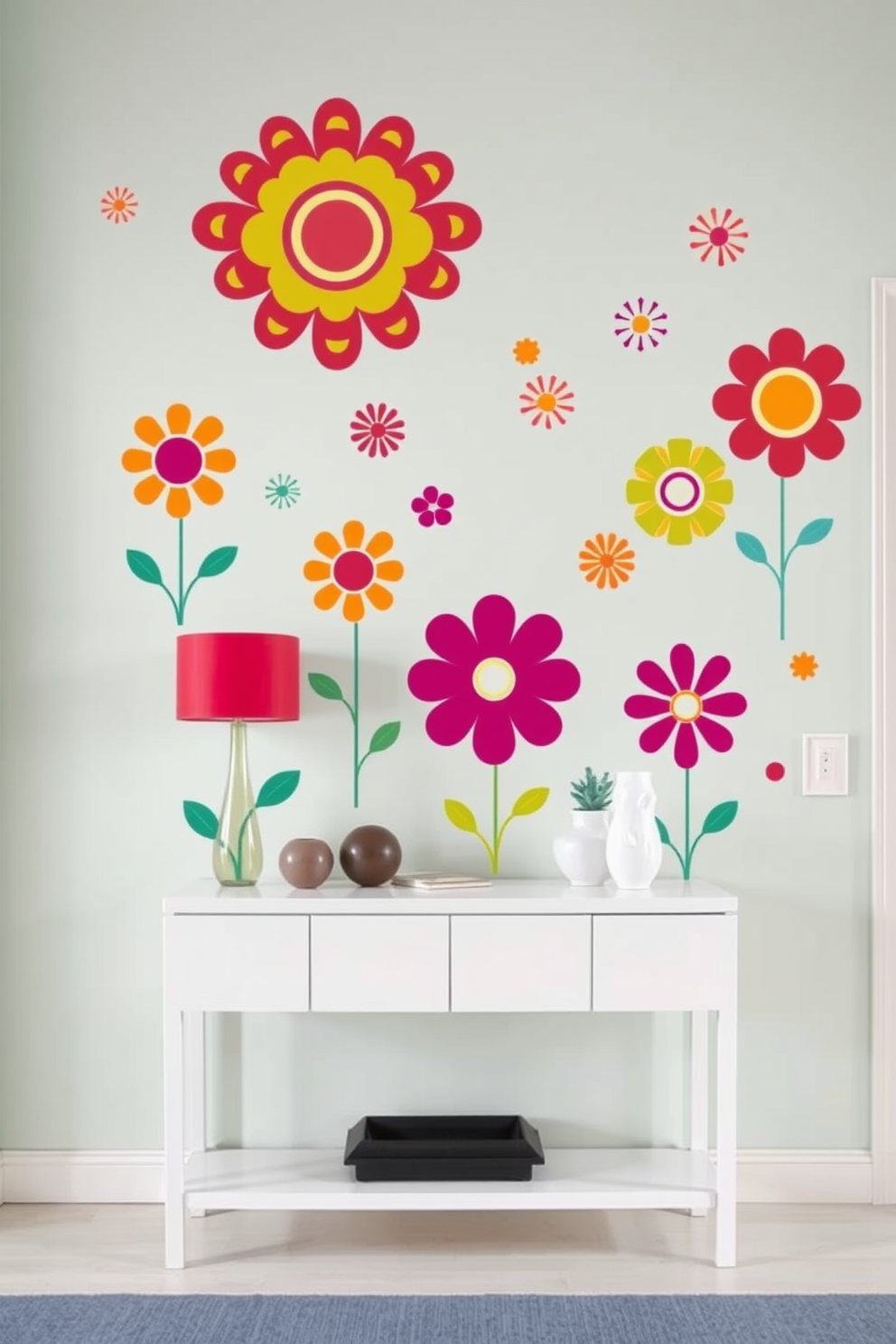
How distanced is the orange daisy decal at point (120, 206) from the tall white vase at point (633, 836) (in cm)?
171

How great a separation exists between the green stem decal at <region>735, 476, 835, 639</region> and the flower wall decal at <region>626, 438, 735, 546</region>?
84mm

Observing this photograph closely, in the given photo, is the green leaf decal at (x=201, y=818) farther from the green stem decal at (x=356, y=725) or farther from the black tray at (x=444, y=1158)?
the black tray at (x=444, y=1158)

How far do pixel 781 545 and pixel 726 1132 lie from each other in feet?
4.23

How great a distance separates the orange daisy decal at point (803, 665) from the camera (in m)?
2.83

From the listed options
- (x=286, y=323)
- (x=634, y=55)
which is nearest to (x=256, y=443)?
(x=286, y=323)

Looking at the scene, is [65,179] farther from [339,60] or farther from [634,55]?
[634,55]

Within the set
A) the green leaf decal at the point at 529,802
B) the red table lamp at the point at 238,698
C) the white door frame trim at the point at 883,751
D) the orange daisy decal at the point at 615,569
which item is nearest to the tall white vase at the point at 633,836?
the green leaf decal at the point at 529,802

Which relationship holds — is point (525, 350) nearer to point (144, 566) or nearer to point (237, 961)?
point (144, 566)

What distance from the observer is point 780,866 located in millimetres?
2824

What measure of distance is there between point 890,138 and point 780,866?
1700 mm

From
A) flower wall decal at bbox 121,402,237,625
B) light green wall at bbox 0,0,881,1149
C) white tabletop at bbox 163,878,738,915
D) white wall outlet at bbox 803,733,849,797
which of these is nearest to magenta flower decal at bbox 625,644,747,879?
light green wall at bbox 0,0,881,1149

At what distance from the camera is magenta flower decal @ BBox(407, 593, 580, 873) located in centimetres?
283

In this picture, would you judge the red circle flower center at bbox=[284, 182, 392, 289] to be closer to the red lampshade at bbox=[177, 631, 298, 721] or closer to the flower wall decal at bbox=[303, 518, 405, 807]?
the flower wall decal at bbox=[303, 518, 405, 807]

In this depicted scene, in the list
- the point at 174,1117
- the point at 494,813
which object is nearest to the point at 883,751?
the point at 494,813
